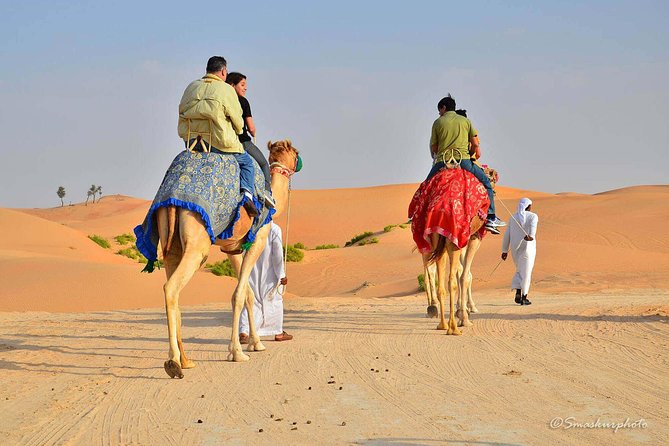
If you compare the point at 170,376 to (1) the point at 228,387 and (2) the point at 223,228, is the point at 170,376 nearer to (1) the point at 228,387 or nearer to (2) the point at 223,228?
(1) the point at 228,387

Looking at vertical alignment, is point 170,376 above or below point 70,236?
below

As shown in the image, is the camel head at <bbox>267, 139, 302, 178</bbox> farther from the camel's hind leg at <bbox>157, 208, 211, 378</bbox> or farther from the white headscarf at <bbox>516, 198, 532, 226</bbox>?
the white headscarf at <bbox>516, 198, 532, 226</bbox>

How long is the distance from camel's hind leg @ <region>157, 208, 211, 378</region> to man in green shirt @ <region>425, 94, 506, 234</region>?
4.96 metres

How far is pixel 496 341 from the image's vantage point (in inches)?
451

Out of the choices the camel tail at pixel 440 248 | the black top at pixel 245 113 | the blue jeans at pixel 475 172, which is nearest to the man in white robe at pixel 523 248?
the blue jeans at pixel 475 172

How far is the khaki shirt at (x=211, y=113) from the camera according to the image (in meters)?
9.50

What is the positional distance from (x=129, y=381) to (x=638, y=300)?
12.9 metres

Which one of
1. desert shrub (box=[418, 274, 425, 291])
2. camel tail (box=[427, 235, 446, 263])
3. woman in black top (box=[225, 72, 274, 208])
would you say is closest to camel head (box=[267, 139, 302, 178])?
woman in black top (box=[225, 72, 274, 208])

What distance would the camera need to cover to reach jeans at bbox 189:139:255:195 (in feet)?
31.8

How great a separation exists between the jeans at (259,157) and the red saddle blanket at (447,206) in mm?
2876

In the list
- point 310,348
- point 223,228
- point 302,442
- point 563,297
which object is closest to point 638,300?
point 563,297

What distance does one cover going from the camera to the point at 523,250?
58.6 feet

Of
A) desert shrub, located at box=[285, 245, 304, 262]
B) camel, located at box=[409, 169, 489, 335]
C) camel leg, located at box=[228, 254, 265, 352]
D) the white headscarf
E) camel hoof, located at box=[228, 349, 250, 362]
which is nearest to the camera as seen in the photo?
camel hoof, located at box=[228, 349, 250, 362]

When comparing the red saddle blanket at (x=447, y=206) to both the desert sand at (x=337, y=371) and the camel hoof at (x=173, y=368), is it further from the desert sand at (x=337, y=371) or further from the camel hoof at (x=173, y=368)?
the camel hoof at (x=173, y=368)
